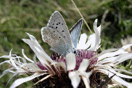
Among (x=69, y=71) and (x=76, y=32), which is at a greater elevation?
(x=76, y=32)

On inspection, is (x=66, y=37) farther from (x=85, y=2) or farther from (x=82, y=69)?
(x=85, y=2)

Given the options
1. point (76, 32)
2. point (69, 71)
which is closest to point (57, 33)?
point (76, 32)

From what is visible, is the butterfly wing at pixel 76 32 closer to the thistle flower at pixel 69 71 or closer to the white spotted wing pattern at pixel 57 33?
the white spotted wing pattern at pixel 57 33

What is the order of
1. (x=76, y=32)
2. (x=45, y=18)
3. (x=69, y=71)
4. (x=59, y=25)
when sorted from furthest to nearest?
(x=45, y=18) < (x=76, y=32) < (x=59, y=25) < (x=69, y=71)

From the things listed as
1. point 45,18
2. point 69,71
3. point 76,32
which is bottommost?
point 69,71

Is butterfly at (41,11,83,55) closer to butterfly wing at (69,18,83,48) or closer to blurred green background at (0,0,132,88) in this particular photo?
butterfly wing at (69,18,83,48)

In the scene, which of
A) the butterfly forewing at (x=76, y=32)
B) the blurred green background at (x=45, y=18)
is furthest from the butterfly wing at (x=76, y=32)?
the blurred green background at (x=45, y=18)

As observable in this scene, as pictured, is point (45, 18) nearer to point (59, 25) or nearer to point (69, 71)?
point (59, 25)
